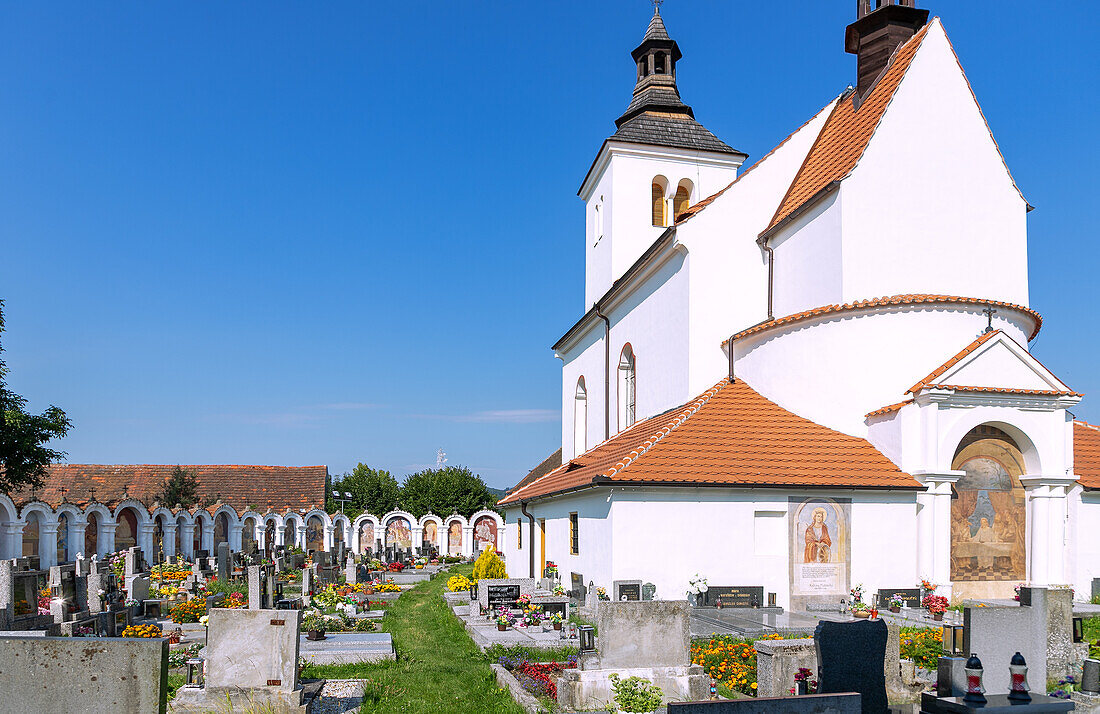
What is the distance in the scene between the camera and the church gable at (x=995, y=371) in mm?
17875

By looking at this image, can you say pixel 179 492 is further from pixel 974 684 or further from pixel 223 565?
pixel 974 684

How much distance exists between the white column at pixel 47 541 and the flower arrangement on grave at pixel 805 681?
3379cm

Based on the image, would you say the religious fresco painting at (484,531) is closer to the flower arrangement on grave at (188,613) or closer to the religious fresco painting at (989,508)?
the flower arrangement on grave at (188,613)

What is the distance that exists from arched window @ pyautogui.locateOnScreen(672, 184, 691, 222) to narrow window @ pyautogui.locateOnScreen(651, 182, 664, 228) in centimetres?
41

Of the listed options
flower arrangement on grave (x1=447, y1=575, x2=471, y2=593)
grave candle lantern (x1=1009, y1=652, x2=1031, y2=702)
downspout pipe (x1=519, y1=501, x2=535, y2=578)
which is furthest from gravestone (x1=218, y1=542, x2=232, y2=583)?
grave candle lantern (x1=1009, y1=652, x2=1031, y2=702)

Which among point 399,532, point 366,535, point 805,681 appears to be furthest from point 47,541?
point 805,681

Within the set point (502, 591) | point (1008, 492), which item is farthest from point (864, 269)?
point (502, 591)

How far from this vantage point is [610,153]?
92.8 feet

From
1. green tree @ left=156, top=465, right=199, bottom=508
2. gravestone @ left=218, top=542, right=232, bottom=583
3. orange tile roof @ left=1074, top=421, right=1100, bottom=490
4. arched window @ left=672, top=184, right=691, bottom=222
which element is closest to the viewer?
orange tile roof @ left=1074, top=421, right=1100, bottom=490

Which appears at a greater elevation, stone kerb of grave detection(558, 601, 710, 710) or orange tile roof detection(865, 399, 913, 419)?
orange tile roof detection(865, 399, 913, 419)

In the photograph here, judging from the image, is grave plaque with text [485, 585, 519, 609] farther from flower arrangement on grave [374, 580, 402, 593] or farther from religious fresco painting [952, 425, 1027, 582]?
religious fresco painting [952, 425, 1027, 582]

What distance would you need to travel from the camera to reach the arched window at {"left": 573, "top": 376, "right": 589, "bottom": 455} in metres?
32.9

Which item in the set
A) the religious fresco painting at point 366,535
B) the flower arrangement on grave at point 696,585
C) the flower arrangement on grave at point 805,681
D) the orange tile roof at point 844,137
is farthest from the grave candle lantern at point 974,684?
the religious fresco painting at point 366,535

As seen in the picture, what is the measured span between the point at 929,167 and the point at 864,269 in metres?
2.91
